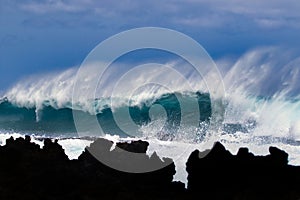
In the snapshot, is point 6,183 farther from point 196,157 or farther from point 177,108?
point 177,108

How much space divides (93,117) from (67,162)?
20908mm

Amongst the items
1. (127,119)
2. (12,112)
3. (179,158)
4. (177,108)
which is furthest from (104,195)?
(12,112)

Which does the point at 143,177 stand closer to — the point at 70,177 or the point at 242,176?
the point at 70,177

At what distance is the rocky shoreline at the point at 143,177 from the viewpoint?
7.59 m

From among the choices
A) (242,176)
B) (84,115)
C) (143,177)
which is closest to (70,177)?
(143,177)

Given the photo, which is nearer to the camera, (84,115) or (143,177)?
(143,177)

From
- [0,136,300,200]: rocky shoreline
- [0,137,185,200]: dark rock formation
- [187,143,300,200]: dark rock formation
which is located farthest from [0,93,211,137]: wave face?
[187,143,300,200]: dark rock formation

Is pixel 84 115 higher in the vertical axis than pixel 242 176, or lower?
higher

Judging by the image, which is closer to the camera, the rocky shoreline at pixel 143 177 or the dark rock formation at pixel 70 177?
the rocky shoreline at pixel 143 177

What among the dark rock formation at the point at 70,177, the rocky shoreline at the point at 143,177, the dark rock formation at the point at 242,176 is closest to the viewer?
the dark rock formation at the point at 242,176

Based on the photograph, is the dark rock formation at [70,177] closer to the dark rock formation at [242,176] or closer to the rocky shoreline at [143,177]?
the rocky shoreline at [143,177]

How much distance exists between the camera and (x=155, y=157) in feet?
29.2

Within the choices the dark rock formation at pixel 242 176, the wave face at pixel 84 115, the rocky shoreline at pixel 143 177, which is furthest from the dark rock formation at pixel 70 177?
the wave face at pixel 84 115

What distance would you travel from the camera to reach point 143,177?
8.43m
